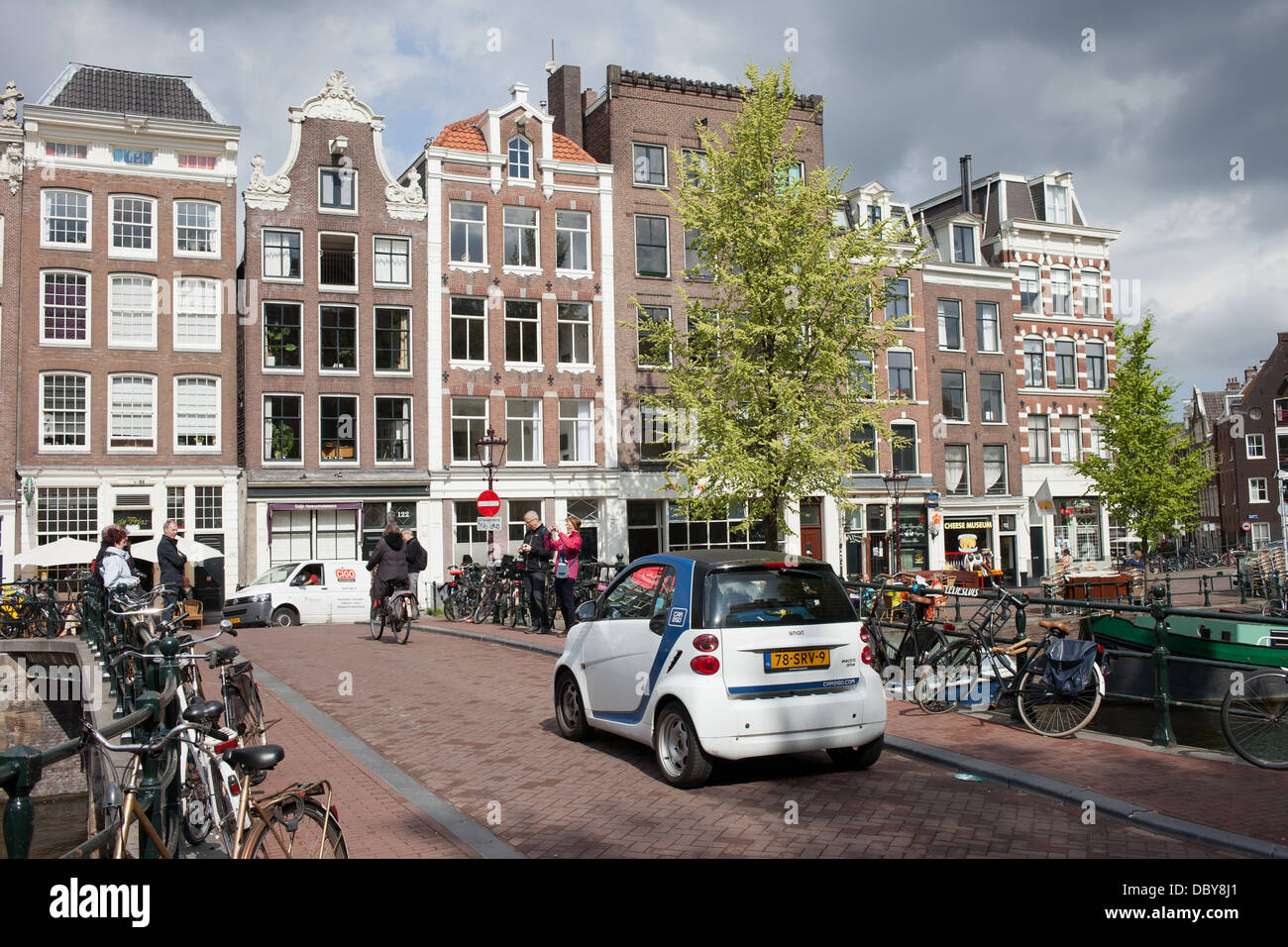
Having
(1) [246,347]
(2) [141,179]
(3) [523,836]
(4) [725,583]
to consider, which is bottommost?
(3) [523,836]

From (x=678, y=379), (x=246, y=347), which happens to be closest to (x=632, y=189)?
(x=678, y=379)

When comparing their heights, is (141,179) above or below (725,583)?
above

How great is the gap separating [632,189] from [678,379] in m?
12.0

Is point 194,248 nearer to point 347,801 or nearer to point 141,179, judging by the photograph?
point 141,179

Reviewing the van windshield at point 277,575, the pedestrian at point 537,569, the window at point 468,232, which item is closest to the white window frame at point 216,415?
the van windshield at point 277,575

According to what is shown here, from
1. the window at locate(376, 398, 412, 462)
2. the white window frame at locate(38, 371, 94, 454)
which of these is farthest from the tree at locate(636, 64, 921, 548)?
the white window frame at locate(38, 371, 94, 454)

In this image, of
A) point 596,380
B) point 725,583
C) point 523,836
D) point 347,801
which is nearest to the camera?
point 523,836

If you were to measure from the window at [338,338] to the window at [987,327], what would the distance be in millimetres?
26026

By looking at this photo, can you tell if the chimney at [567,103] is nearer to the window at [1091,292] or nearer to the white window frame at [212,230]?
the white window frame at [212,230]

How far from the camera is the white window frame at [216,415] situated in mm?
30641

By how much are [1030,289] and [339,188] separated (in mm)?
29912

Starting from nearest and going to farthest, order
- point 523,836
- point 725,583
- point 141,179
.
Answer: point 523,836 → point 725,583 → point 141,179

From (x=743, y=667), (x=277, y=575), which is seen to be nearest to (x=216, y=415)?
(x=277, y=575)

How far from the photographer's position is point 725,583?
731 cm
